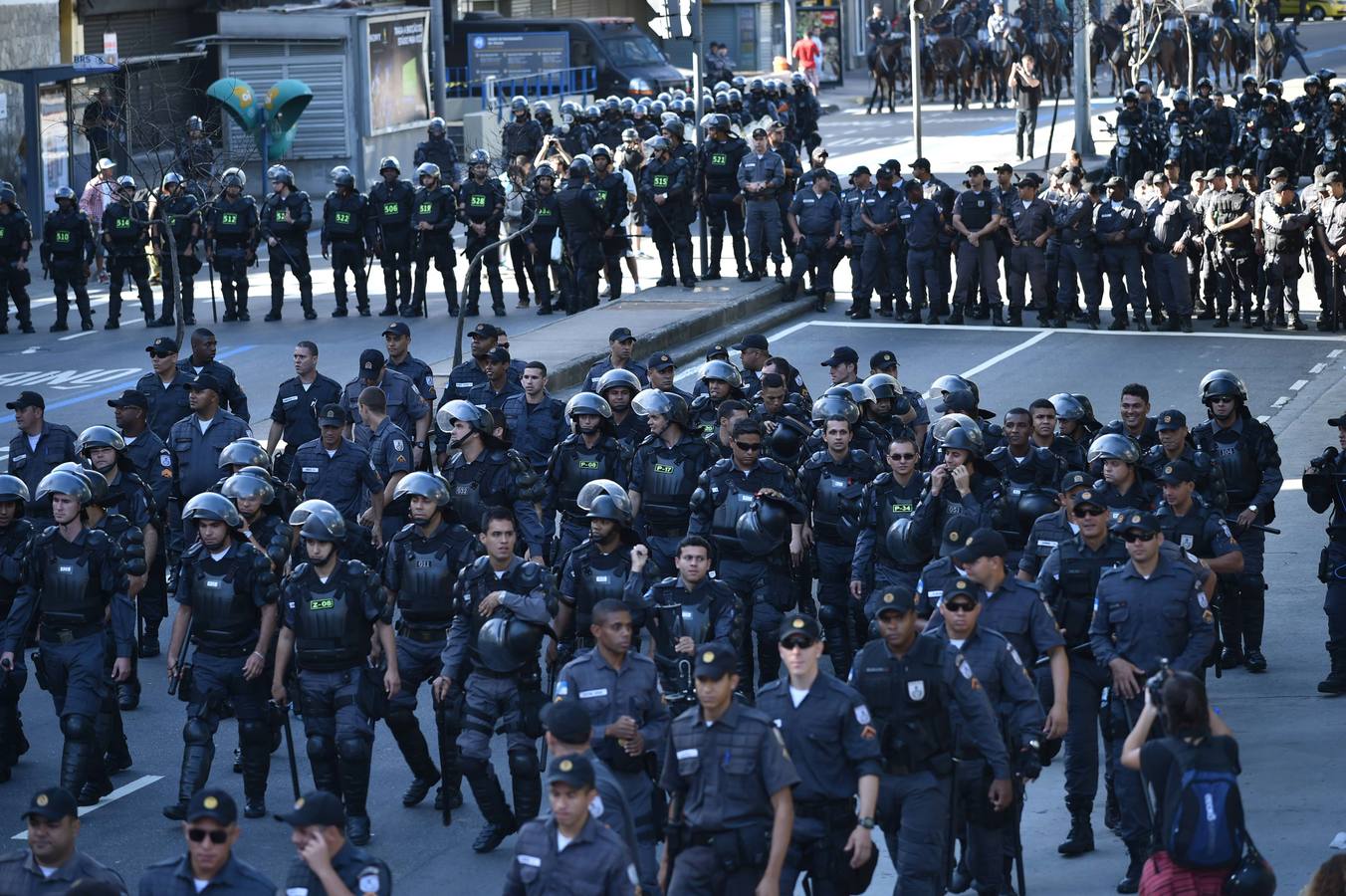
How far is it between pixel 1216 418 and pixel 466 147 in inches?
1090

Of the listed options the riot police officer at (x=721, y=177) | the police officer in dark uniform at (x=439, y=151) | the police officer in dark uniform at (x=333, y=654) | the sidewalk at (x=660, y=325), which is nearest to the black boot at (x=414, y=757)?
the police officer in dark uniform at (x=333, y=654)

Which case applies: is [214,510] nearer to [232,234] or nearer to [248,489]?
[248,489]

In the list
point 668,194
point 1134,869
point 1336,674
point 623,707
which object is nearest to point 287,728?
point 623,707

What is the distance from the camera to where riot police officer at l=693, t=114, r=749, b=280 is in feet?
86.4

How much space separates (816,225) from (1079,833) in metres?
16.0

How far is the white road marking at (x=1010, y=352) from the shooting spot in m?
23.0

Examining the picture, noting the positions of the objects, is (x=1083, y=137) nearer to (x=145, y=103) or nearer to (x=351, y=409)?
(x=145, y=103)

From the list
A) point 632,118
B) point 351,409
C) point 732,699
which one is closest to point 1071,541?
point 732,699

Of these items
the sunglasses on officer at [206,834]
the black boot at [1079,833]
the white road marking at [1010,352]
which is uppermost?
the white road marking at [1010,352]

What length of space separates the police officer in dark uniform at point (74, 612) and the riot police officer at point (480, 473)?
2597mm

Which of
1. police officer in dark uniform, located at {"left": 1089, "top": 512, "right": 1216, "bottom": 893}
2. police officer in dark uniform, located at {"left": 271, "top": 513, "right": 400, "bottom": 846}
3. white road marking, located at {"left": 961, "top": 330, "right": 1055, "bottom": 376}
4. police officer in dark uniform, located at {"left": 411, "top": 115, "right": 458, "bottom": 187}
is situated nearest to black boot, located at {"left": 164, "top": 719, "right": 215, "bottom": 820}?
police officer in dark uniform, located at {"left": 271, "top": 513, "right": 400, "bottom": 846}

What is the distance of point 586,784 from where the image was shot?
751 centimetres

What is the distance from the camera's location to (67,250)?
2594 centimetres

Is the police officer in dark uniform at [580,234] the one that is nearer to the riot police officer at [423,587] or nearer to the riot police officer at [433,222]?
the riot police officer at [433,222]
